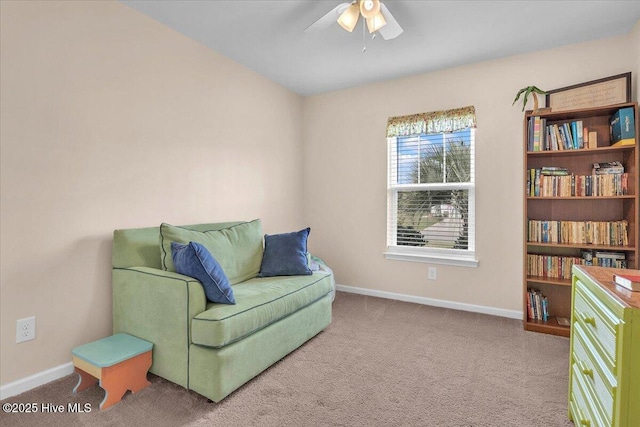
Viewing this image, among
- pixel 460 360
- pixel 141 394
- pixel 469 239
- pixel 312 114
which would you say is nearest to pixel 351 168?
pixel 312 114

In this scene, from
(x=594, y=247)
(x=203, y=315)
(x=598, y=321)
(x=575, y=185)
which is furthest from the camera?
(x=575, y=185)

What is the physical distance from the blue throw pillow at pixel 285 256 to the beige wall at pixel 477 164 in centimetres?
123

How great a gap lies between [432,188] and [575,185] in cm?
120

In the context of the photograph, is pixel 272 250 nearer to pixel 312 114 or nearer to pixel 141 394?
pixel 141 394

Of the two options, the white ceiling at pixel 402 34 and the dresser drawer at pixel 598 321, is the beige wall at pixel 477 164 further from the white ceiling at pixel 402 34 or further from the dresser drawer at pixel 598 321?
the dresser drawer at pixel 598 321

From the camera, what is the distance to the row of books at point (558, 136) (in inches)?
103

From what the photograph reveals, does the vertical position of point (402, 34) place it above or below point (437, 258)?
above

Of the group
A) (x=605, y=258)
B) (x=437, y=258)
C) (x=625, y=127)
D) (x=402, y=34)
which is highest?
(x=402, y=34)

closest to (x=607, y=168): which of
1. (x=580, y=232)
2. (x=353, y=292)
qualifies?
(x=580, y=232)

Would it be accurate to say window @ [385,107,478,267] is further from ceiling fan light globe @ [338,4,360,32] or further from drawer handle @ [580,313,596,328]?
drawer handle @ [580,313,596,328]

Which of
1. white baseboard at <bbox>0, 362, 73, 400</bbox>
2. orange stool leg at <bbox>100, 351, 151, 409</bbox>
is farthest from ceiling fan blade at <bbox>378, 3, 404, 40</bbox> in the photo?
white baseboard at <bbox>0, 362, 73, 400</bbox>

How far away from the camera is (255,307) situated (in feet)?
6.52

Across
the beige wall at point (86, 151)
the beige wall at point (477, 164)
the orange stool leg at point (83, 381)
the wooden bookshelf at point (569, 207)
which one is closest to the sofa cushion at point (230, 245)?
the beige wall at point (86, 151)

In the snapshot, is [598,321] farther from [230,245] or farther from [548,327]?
[230,245]
